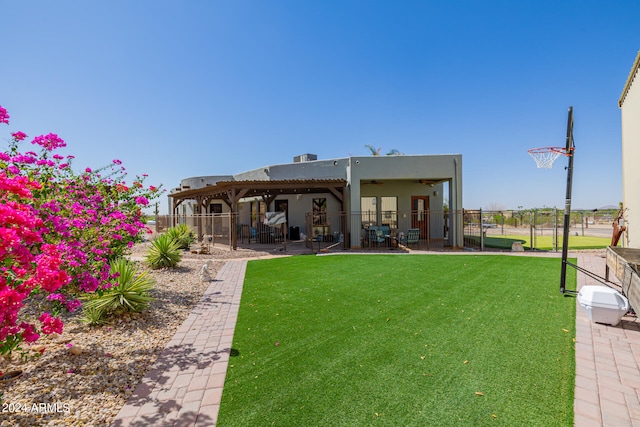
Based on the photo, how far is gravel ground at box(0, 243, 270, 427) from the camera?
2615mm

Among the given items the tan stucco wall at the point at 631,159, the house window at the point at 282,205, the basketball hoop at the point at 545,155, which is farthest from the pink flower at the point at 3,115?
the house window at the point at 282,205

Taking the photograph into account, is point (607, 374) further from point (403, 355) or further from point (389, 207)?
point (389, 207)

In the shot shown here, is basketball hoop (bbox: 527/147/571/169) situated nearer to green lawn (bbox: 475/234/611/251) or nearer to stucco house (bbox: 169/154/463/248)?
stucco house (bbox: 169/154/463/248)

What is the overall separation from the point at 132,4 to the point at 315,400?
425 inches

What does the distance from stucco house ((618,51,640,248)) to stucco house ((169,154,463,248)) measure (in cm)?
557

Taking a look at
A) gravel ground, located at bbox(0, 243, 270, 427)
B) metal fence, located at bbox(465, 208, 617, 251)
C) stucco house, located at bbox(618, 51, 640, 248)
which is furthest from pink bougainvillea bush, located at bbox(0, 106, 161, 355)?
Result: metal fence, located at bbox(465, 208, 617, 251)

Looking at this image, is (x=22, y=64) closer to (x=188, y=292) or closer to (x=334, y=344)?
(x=188, y=292)

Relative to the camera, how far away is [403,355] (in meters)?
3.59

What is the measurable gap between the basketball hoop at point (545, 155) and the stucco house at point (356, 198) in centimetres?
665

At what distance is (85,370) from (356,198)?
1203 cm

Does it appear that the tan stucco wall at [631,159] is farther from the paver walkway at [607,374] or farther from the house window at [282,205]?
the house window at [282,205]

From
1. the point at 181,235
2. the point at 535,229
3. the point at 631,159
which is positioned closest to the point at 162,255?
the point at 181,235

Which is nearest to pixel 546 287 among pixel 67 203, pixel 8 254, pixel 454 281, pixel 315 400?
pixel 454 281

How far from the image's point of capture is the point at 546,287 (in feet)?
22.1
